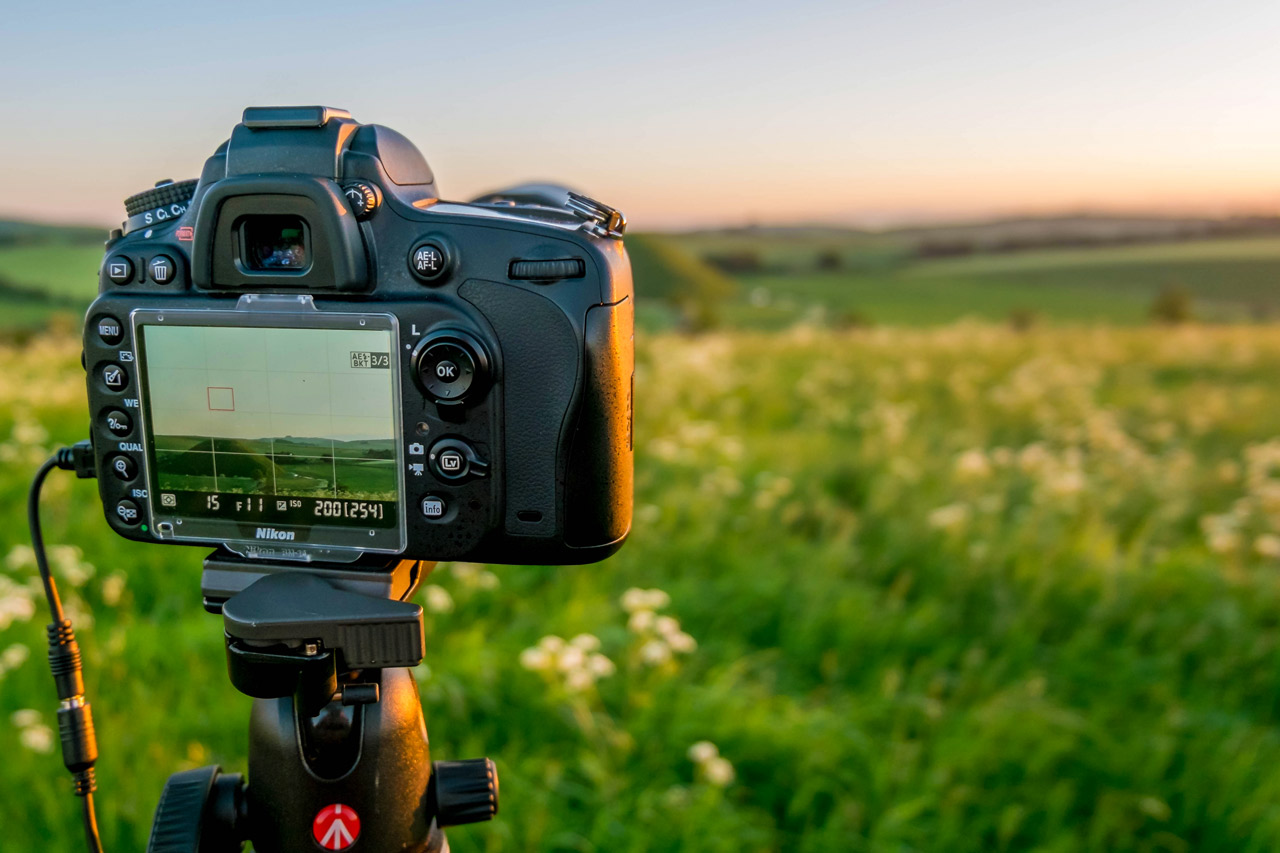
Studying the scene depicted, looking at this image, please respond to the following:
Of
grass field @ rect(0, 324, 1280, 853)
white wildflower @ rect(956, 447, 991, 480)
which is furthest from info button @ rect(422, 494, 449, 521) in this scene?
white wildflower @ rect(956, 447, 991, 480)

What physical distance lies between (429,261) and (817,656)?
218 cm

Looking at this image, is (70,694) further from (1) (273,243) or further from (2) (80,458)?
(1) (273,243)

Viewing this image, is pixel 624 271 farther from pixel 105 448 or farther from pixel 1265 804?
pixel 1265 804

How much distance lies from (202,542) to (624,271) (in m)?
0.65

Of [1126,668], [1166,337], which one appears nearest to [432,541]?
[1126,668]

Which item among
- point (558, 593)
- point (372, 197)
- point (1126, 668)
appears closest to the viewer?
point (372, 197)

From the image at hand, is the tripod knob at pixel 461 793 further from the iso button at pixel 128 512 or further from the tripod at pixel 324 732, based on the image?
the iso button at pixel 128 512

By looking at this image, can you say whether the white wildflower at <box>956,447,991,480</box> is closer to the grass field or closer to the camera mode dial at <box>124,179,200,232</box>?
the grass field

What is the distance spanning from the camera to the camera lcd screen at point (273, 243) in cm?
110

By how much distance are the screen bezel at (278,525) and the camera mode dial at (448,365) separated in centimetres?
4

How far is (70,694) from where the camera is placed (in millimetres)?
1297

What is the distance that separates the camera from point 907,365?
6.11 meters

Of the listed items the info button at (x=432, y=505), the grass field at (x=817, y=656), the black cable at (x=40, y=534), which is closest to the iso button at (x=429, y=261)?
the info button at (x=432, y=505)

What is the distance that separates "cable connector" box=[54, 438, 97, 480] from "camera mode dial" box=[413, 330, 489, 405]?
0.53 metres
